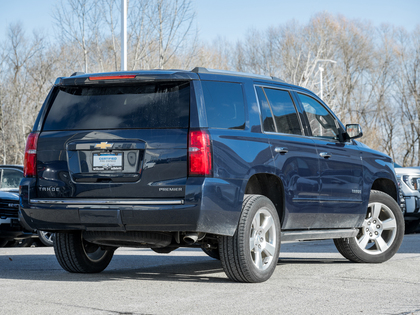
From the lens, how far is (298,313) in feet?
14.7

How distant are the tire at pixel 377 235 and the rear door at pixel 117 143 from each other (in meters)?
3.21

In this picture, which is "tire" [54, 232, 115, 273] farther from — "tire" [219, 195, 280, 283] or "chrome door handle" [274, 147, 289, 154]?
"chrome door handle" [274, 147, 289, 154]

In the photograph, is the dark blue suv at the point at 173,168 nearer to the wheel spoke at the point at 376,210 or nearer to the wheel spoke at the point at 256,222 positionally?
the wheel spoke at the point at 256,222

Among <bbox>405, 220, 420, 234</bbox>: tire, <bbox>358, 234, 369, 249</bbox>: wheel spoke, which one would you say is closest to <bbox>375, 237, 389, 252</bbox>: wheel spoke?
<bbox>358, 234, 369, 249</bbox>: wheel spoke

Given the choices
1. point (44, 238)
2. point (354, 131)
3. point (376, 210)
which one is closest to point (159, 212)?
point (354, 131)

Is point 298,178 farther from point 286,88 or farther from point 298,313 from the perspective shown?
point 298,313

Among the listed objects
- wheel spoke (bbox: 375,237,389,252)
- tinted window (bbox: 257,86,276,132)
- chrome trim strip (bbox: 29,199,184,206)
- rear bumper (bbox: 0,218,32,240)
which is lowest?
rear bumper (bbox: 0,218,32,240)

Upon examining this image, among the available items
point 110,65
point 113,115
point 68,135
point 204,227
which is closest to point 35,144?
point 68,135

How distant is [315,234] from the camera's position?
→ 6832 millimetres

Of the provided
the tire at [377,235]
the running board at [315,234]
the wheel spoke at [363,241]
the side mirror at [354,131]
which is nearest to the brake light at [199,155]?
the running board at [315,234]

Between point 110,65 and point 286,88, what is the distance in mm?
21924

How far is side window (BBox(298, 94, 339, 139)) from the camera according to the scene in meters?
7.11

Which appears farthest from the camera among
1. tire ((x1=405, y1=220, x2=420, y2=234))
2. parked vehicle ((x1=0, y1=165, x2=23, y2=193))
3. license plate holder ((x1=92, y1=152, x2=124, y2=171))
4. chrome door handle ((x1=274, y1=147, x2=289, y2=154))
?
tire ((x1=405, y1=220, x2=420, y2=234))

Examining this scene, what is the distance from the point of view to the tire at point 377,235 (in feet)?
25.5
